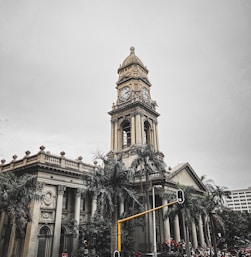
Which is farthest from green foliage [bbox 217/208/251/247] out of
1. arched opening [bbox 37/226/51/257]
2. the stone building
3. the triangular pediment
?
arched opening [bbox 37/226/51/257]

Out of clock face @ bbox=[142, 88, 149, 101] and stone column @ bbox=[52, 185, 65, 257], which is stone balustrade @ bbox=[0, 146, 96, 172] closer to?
stone column @ bbox=[52, 185, 65, 257]

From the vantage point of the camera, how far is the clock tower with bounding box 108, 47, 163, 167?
1615 inches

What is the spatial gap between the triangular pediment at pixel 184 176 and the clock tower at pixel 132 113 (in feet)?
14.4

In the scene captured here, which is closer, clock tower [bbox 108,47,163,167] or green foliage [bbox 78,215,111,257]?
green foliage [bbox 78,215,111,257]

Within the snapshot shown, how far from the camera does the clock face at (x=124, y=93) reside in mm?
45819

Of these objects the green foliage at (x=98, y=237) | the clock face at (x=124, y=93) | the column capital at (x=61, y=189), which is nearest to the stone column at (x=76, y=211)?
the green foliage at (x=98, y=237)

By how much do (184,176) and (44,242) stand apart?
23956mm

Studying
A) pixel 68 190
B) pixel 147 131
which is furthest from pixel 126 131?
pixel 68 190

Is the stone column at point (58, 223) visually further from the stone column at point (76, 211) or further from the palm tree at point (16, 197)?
the palm tree at point (16, 197)

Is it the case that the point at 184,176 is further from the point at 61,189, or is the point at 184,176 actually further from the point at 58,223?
the point at 58,223

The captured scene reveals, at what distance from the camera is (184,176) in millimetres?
41031

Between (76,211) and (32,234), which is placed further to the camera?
(76,211)

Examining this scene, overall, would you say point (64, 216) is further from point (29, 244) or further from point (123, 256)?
point (123, 256)

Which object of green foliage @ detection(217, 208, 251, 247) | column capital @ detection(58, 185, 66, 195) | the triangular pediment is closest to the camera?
column capital @ detection(58, 185, 66, 195)
